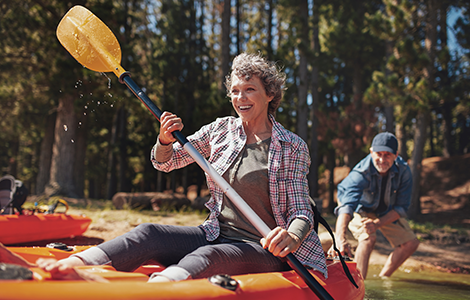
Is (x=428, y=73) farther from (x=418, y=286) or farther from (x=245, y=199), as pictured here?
(x=245, y=199)

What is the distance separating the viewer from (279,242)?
1.90m

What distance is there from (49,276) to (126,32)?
1206 centimetres

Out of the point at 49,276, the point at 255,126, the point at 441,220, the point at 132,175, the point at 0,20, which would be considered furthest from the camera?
the point at 132,175

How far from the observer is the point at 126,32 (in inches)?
483

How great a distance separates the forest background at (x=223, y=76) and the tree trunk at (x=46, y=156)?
5 cm

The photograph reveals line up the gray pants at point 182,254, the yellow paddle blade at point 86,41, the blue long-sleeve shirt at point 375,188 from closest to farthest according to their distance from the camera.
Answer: the gray pants at point 182,254, the yellow paddle blade at point 86,41, the blue long-sleeve shirt at point 375,188

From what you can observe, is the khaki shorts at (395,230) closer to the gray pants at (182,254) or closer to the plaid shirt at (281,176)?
the plaid shirt at (281,176)

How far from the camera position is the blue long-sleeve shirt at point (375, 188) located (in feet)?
12.5

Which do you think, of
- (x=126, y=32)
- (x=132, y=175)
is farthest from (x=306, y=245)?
(x=132, y=175)

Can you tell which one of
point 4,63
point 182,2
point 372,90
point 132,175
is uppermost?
point 182,2

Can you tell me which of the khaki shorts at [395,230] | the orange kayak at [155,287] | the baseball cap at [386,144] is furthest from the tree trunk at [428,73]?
the orange kayak at [155,287]

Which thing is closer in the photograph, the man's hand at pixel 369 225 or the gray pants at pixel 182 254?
the gray pants at pixel 182 254

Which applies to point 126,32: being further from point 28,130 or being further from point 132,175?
point 132,175

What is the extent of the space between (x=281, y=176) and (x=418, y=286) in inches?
124
